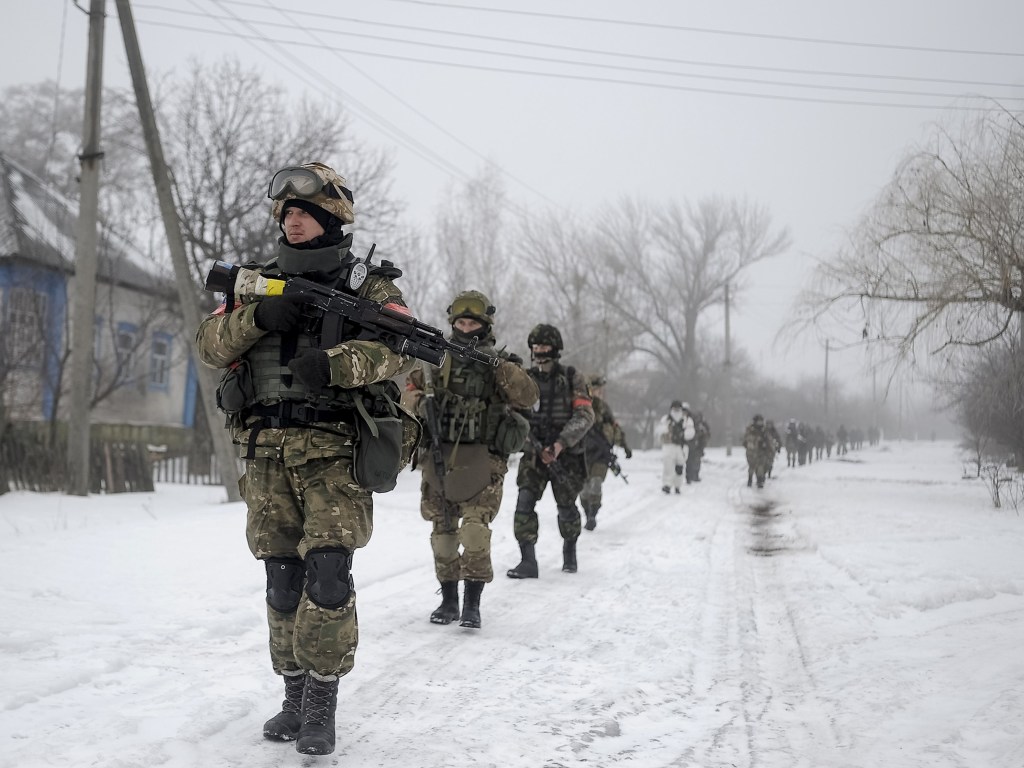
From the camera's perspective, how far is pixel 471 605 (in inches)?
206

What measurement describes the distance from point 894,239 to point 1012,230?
2480 mm

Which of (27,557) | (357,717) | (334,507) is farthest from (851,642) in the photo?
(27,557)

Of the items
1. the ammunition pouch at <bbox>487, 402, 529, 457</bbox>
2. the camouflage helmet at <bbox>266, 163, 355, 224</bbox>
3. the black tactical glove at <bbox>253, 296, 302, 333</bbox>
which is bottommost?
the ammunition pouch at <bbox>487, 402, 529, 457</bbox>

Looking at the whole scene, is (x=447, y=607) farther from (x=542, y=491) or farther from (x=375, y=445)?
(x=375, y=445)

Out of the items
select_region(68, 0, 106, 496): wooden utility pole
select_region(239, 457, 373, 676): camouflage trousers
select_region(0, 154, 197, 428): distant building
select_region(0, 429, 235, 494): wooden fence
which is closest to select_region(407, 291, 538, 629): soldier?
select_region(239, 457, 373, 676): camouflage trousers

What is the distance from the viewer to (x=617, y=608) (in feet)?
19.6

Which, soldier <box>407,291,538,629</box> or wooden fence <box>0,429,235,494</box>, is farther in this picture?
wooden fence <box>0,429,235,494</box>

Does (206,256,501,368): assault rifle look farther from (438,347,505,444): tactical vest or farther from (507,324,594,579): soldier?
(507,324,594,579): soldier

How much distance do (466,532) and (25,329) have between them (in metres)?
13.1

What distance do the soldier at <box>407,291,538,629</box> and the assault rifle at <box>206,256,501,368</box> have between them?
76.3 inches

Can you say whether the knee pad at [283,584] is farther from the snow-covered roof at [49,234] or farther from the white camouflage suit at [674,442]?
the snow-covered roof at [49,234]

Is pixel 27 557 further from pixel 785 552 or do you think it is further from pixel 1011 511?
pixel 1011 511

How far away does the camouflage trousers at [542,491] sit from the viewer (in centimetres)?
709

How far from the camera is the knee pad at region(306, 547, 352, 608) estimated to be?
10.00ft
